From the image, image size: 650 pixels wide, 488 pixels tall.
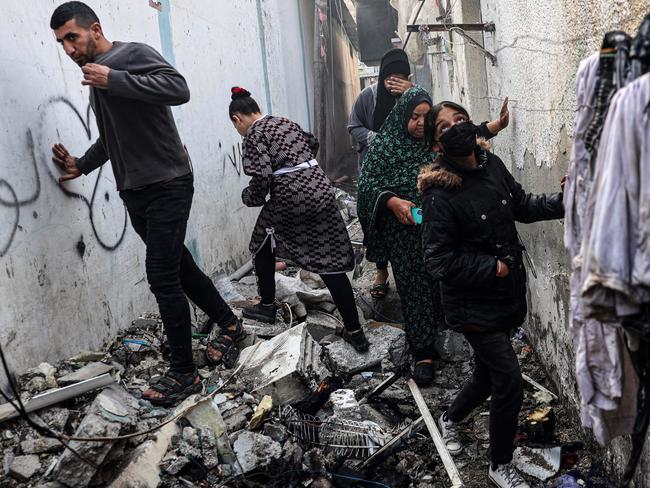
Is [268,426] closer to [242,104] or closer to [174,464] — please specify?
[174,464]

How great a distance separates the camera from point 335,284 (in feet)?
13.9

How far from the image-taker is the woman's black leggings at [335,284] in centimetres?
421

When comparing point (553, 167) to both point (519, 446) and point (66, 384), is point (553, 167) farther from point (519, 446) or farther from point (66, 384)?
point (66, 384)

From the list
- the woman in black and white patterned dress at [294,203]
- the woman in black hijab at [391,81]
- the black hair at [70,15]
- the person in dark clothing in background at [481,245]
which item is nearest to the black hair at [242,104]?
the woman in black and white patterned dress at [294,203]

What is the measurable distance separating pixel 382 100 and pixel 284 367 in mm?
2777

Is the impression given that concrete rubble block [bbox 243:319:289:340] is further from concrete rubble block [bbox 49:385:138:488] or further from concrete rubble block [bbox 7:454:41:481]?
concrete rubble block [bbox 7:454:41:481]

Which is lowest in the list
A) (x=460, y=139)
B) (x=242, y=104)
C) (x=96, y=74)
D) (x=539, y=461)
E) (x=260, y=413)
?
(x=539, y=461)

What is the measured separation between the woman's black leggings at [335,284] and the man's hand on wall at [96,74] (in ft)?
5.35

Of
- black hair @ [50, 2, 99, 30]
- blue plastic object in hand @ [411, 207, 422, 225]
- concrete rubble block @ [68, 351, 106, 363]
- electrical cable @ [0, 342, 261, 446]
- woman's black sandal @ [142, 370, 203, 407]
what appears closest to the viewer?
electrical cable @ [0, 342, 261, 446]

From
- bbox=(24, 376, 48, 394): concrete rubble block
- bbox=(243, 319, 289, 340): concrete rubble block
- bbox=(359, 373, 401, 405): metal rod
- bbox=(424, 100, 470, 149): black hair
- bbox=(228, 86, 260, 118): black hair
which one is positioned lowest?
bbox=(359, 373, 401, 405): metal rod

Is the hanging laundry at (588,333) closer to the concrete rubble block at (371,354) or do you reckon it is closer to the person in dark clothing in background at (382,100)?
the concrete rubble block at (371,354)

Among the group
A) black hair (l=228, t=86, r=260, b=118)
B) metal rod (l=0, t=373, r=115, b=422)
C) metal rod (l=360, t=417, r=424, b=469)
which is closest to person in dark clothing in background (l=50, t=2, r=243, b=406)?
metal rod (l=0, t=373, r=115, b=422)

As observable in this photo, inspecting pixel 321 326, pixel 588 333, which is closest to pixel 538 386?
pixel 321 326

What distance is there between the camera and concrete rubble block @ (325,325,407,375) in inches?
159
